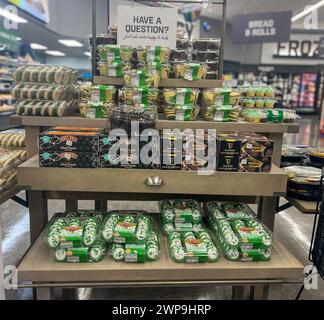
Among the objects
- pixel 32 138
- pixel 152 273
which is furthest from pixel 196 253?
pixel 32 138

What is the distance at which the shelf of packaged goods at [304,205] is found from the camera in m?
1.70

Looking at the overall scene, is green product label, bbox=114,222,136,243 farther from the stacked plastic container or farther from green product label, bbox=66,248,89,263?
the stacked plastic container

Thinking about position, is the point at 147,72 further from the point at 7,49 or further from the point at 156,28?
the point at 7,49

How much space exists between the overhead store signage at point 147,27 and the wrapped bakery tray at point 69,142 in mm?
823

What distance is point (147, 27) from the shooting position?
2.07 meters

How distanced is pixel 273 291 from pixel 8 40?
8.56 meters

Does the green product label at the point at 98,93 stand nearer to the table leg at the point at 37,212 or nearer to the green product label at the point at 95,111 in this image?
the green product label at the point at 95,111

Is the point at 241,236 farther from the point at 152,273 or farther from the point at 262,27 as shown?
the point at 262,27

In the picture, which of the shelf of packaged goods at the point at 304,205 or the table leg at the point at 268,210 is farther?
the table leg at the point at 268,210

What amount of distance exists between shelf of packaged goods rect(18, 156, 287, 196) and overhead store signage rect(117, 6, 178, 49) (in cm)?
94

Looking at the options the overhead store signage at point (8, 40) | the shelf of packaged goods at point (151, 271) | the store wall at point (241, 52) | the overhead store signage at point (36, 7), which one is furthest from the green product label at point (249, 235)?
the store wall at point (241, 52)

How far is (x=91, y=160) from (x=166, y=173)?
358 mm

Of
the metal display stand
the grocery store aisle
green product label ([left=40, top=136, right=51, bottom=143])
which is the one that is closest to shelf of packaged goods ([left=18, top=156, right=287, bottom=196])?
the metal display stand

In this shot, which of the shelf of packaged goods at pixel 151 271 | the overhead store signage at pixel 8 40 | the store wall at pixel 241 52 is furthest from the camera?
the store wall at pixel 241 52
